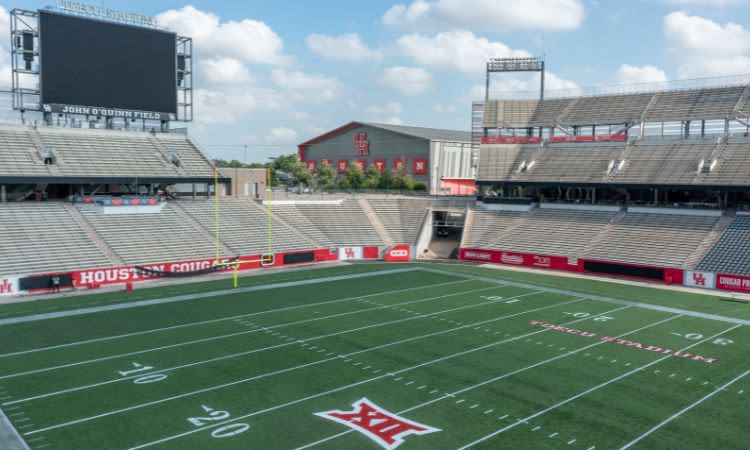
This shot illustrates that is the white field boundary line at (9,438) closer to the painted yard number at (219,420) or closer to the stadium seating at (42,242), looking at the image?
the painted yard number at (219,420)

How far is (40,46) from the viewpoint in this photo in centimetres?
3722

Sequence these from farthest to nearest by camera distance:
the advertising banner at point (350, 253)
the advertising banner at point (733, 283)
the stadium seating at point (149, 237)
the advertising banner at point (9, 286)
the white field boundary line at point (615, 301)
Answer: the advertising banner at point (350, 253) → the stadium seating at point (149, 237) → the advertising banner at point (733, 283) → the advertising banner at point (9, 286) → the white field boundary line at point (615, 301)

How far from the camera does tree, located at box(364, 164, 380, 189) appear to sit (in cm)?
6197

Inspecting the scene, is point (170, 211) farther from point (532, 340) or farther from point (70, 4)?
point (532, 340)

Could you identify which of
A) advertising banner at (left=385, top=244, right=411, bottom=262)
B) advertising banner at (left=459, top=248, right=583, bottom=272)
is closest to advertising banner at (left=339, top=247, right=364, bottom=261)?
advertising banner at (left=385, top=244, right=411, bottom=262)

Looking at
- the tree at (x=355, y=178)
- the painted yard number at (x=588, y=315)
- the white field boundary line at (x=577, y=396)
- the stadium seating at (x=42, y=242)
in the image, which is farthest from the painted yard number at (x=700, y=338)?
the tree at (x=355, y=178)

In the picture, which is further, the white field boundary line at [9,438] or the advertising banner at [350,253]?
the advertising banner at [350,253]

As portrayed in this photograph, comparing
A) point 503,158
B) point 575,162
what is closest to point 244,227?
point 503,158

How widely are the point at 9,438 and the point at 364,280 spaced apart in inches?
841

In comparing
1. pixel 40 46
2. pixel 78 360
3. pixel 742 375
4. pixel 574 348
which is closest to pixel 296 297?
pixel 78 360

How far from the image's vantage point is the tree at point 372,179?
6197 centimetres

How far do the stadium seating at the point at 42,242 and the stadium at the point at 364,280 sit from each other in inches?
5.9

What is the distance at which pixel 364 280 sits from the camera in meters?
33.2

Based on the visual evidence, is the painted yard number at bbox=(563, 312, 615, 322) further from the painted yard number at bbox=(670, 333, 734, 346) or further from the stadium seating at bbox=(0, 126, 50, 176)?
the stadium seating at bbox=(0, 126, 50, 176)
